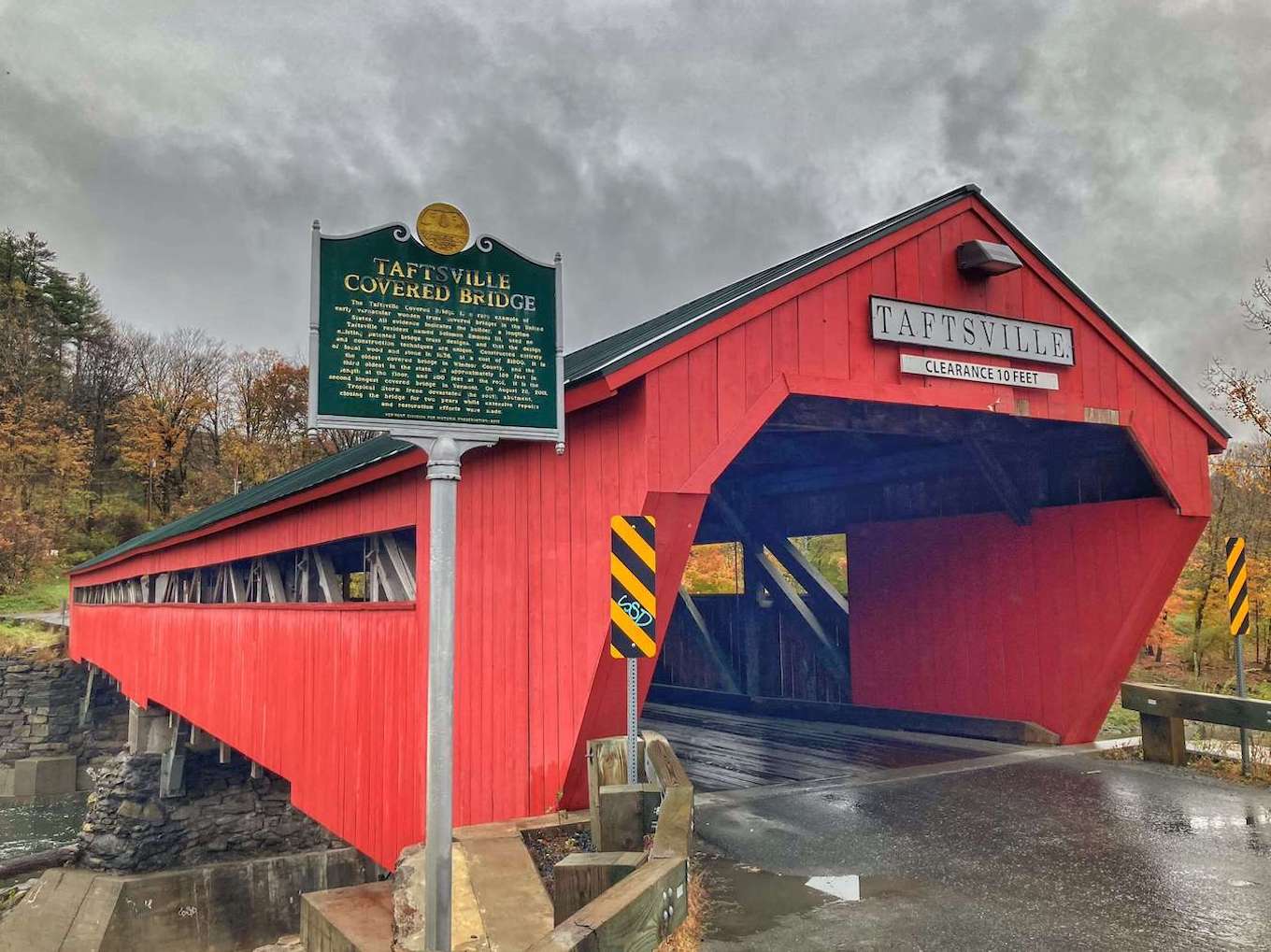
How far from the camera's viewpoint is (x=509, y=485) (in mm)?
7461

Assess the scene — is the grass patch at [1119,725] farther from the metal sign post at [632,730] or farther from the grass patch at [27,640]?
the grass patch at [27,640]

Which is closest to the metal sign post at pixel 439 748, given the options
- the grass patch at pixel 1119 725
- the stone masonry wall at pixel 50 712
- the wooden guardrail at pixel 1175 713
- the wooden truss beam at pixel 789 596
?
the wooden guardrail at pixel 1175 713

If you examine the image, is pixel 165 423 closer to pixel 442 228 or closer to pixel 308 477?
pixel 308 477

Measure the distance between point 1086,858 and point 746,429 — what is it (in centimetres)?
337

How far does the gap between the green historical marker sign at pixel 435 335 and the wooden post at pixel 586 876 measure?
5.99 ft

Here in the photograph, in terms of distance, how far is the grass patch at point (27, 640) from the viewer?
1260 inches

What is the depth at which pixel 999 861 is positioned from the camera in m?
5.72

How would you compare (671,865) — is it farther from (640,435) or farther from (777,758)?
(777,758)

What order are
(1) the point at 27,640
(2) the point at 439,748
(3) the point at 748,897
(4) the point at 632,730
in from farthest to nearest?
1. (1) the point at 27,640
2. (3) the point at 748,897
3. (4) the point at 632,730
4. (2) the point at 439,748

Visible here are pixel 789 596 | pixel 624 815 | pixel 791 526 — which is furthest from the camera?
pixel 791 526

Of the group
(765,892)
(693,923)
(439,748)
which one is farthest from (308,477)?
(439,748)

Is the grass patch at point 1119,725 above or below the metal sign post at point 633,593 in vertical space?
below

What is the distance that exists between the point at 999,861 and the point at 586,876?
11.0ft

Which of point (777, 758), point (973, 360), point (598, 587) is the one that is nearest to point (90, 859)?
point (777, 758)
